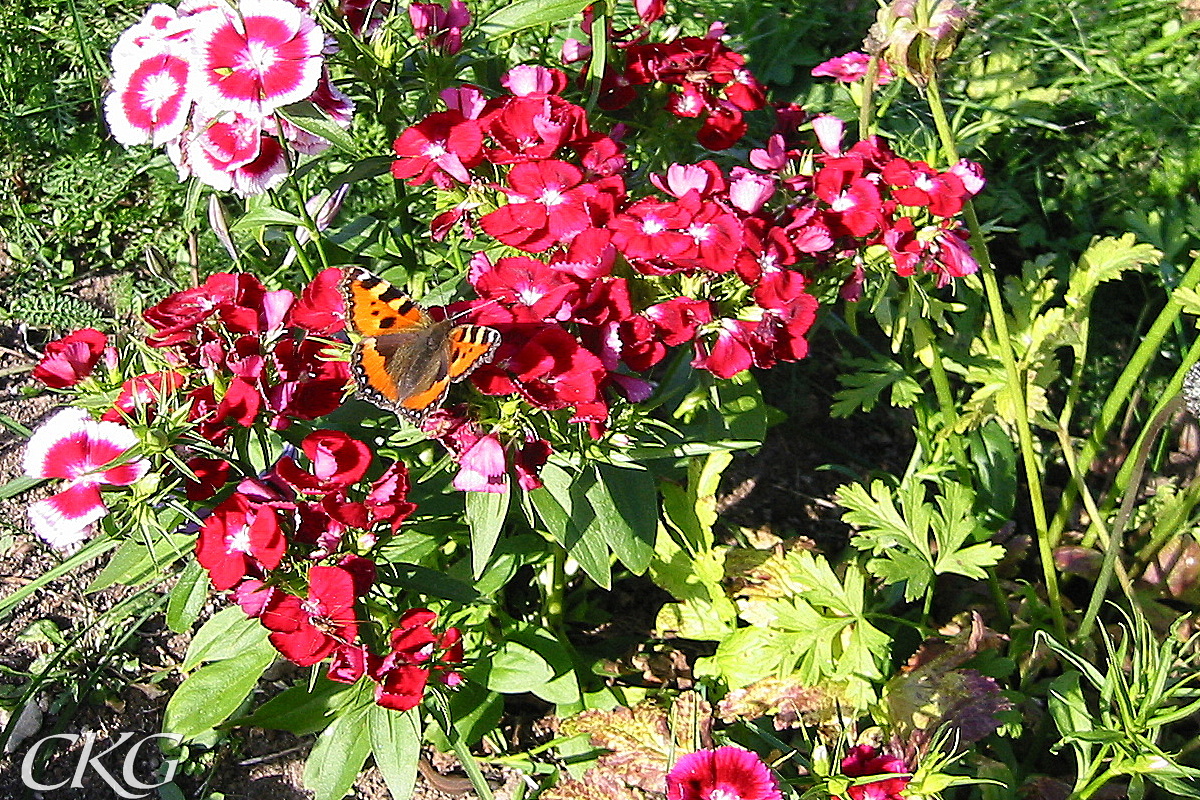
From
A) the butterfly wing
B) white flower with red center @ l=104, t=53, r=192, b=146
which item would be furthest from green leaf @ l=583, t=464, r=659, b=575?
white flower with red center @ l=104, t=53, r=192, b=146

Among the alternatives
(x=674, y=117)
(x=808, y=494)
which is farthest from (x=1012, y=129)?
(x=674, y=117)

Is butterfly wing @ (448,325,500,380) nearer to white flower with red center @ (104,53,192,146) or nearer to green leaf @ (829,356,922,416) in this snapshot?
white flower with red center @ (104,53,192,146)

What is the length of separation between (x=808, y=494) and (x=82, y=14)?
2.33 m

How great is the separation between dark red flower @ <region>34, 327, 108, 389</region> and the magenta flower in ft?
3.15

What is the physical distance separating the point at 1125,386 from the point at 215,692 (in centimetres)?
173

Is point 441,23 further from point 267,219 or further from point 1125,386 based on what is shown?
point 1125,386

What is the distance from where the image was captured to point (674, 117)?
2.05 meters

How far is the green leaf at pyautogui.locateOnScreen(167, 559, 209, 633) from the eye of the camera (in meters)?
1.75

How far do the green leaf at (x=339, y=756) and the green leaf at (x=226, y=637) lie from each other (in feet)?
0.65

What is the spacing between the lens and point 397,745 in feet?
5.87

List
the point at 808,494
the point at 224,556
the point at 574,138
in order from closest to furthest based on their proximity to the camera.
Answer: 1. the point at 224,556
2. the point at 574,138
3. the point at 808,494

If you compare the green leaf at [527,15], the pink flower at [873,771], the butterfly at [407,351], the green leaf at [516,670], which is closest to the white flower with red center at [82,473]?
the butterfly at [407,351]

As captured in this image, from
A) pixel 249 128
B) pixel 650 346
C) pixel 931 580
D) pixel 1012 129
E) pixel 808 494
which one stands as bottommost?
pixel 808 494

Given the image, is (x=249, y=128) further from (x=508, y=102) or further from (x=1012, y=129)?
(x=1012, y=129)
